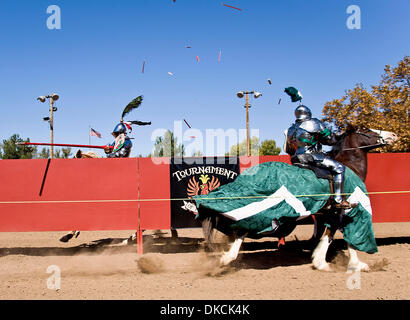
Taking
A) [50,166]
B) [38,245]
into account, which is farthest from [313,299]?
[38,245]

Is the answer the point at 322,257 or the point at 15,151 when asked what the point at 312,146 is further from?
the point at 15,151

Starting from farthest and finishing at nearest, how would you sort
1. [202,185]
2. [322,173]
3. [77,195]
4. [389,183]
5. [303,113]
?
[389,183]
[202,185]
[77,195]
[303,113]
[322,173]

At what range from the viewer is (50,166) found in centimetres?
711

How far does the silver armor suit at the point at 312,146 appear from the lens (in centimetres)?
565

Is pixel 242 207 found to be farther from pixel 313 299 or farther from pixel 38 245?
pixel 38 245

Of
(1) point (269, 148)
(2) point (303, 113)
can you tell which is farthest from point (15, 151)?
(2) point (303, 113)

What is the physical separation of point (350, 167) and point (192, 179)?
313 centimetres

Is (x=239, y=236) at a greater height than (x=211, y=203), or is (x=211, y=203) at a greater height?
(x=211, y=203)

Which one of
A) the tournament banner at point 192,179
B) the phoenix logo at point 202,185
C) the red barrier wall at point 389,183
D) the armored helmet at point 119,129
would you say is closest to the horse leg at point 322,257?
the tournament banner at point 192,179

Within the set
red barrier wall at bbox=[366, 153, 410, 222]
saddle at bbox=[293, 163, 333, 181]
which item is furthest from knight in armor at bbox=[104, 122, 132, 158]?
red barrier wall at bbox=[366, 153, 410, 222]

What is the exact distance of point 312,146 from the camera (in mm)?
5902

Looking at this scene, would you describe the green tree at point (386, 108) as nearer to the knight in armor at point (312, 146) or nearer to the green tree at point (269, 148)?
the knight in armor at point (312, 146)

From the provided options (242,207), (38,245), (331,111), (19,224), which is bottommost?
(38,245)

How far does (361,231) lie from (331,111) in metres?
13.7
